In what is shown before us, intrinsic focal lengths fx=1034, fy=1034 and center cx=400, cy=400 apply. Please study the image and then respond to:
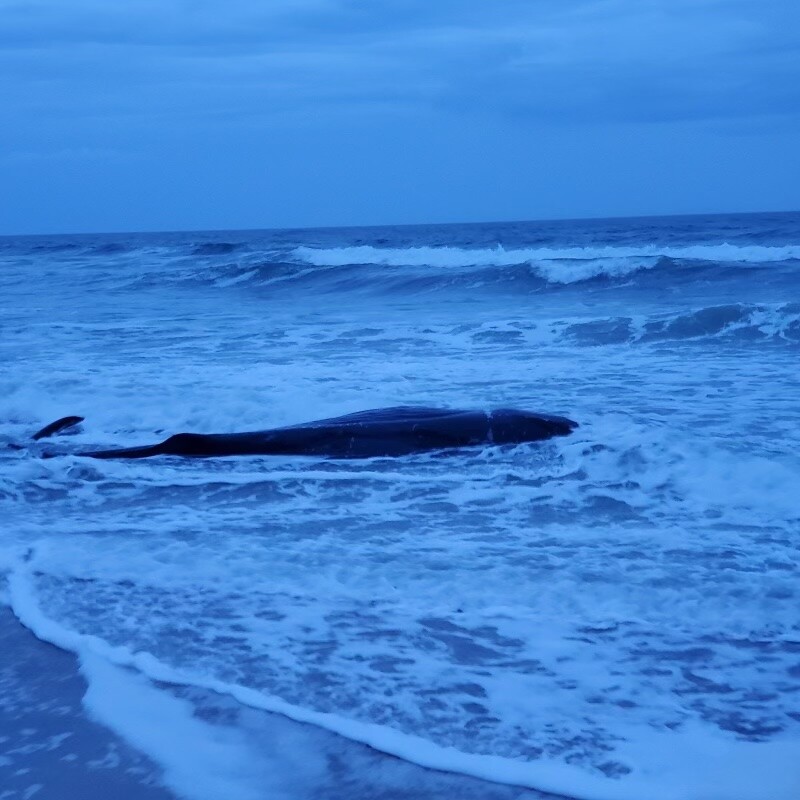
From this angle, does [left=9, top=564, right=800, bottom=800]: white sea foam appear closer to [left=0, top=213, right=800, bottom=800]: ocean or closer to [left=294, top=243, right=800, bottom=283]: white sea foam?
[left=0, top=213, right=800, bottom=800]: ocean

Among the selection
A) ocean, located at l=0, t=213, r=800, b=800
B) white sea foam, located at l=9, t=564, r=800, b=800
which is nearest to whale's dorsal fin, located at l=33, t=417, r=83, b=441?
ocean, located at l=0, t=213, r=800, b=800

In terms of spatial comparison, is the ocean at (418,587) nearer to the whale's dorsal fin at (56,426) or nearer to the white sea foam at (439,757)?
the white sea foam at (439,757)

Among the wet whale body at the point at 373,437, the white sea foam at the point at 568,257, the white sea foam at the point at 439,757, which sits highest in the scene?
the white sea foam at the point at 568,257

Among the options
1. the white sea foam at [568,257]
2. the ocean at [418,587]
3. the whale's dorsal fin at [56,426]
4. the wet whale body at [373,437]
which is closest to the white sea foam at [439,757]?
the ocean at [418,587]

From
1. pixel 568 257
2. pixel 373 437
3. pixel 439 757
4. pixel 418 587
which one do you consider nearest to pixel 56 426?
pixel 373 437

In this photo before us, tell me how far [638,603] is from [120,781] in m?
2.16

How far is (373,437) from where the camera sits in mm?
7262

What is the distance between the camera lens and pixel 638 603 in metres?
4.16

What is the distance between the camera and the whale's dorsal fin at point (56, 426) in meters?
8.20

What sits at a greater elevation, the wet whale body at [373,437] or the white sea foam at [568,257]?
the white sea foam at [568,257]

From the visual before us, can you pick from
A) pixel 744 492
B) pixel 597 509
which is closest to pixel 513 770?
pixel 597 509

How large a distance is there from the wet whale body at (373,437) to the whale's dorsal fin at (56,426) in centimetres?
100

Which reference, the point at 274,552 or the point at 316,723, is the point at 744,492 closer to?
the point at 274,552

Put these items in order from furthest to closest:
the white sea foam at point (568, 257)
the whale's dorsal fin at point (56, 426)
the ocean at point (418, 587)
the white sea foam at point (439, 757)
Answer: the white sea foam at point (568, 257)
the whale's dorsal fin at point (56, 426)
the ocean at point (418, 587)
the white sea foam at point (439, 757)
